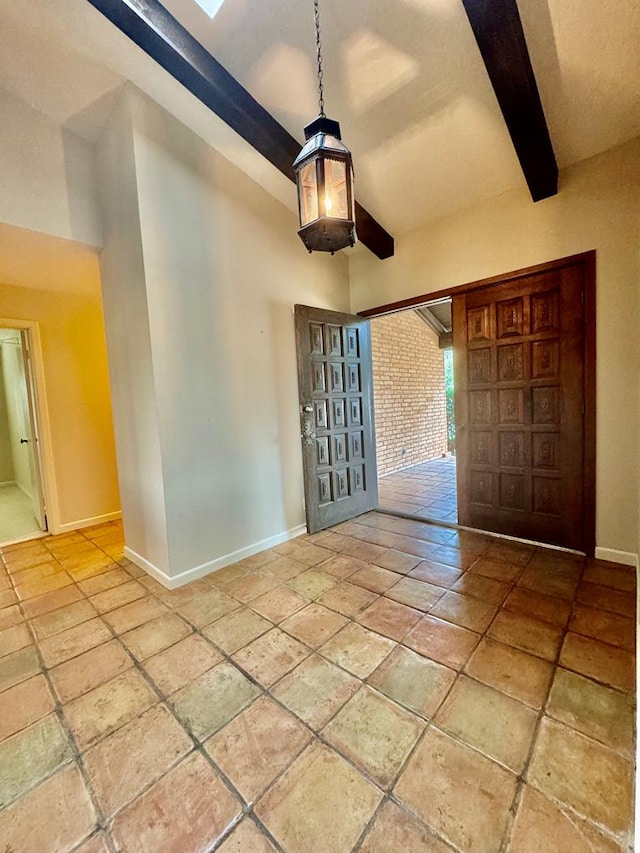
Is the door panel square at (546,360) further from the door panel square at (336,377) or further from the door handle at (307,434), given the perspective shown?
the door handle at (307,434)

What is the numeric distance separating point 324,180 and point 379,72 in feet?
3.88

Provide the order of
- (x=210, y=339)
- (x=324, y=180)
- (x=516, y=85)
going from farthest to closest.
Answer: (x=210, y=339), (x=516, y=85), (x=324, y=180)

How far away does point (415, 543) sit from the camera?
291 cm

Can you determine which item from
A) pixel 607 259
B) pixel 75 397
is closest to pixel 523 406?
pixel 607 259

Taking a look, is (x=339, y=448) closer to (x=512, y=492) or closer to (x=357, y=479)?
(x=357, y=479)

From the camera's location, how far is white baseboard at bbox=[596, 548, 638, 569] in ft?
7.82

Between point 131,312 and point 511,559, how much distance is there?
3.27m

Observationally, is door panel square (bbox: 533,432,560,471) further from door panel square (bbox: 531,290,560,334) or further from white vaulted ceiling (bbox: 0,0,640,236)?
white vaulted ceiling (bbox: 0,0,640,236)

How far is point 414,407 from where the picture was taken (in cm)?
632

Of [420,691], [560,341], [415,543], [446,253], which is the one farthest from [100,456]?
[560,341]

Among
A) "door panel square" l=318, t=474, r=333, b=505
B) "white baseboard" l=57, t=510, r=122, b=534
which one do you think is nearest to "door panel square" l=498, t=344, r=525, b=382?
"door panel square" l=318, t=474, r=333, b=505

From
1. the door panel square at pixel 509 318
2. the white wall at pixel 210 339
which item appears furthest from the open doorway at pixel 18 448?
the door panel square at pixel 509 318

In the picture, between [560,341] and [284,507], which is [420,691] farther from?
[560,341]

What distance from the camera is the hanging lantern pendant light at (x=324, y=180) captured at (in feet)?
5.11
